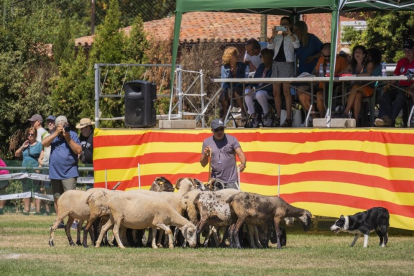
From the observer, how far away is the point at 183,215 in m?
14.1

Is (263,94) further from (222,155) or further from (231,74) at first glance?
A: (222,155)

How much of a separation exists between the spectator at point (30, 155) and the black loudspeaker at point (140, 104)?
125 inches

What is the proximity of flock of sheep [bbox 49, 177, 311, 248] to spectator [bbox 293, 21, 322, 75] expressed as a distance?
499cm

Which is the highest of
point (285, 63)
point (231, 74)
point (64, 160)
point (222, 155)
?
point (285, 63)

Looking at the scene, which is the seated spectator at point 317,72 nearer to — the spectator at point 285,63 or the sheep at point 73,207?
the spectator at point 285,63

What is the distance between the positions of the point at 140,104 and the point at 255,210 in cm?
575

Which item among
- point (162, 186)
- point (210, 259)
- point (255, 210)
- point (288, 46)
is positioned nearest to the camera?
point (210, 259)

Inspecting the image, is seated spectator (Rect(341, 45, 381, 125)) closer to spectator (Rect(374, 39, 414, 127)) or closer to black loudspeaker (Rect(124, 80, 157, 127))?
spectator (Rect(374, 39, 414, 127))

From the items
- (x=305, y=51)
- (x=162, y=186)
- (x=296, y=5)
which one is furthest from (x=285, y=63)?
(x=162, y=186)

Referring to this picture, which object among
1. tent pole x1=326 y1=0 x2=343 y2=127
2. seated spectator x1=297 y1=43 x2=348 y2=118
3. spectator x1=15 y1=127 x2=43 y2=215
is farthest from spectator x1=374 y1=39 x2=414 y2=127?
spectator x1=15 y1=127 x2=43 y2=215

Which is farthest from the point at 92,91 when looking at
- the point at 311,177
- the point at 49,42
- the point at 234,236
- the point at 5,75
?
the point at 234,236

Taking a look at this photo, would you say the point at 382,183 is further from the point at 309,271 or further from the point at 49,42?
the point at 49,42

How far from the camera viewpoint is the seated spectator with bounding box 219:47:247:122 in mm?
18844

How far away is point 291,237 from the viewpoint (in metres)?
15.9
